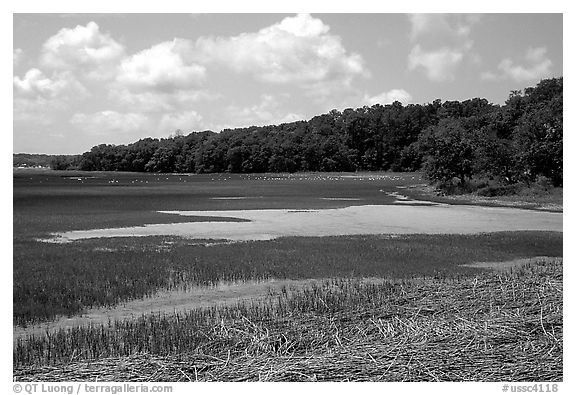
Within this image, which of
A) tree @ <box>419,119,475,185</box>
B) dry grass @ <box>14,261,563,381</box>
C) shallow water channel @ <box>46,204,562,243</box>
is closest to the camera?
dry grass @ <box>14,261,563,381</box>

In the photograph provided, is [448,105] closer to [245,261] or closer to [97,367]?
[245,261]

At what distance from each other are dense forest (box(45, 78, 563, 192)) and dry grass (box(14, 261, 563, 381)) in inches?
55.4

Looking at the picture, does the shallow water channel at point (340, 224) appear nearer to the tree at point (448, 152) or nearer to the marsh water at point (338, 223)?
the marsh water at point (338, 223)

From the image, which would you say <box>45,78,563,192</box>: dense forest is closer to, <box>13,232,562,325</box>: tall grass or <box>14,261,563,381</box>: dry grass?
<box>13,232,562,325</box>: tall grass

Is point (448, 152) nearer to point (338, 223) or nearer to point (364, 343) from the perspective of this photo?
point (338, 223)

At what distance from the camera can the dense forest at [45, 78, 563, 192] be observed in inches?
187

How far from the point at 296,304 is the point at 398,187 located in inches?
80.3

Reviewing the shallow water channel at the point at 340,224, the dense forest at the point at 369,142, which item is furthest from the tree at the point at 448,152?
the shallow water channel at the point at 340,224

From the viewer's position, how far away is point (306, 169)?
5.20 meters

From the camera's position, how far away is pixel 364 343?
349 centimetres

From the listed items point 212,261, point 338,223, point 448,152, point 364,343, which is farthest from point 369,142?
point 364,343

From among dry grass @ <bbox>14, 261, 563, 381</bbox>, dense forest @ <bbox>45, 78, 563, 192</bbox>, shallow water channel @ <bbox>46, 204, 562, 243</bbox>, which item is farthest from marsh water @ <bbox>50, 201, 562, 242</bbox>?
dry grass @ <bbox>14, 261, 563, 381</bbox>
